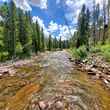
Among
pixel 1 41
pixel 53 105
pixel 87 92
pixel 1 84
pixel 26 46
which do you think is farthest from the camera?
pixel 26 46

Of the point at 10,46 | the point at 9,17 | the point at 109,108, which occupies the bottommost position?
the point at 109,108

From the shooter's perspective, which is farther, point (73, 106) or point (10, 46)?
point (10, 46)

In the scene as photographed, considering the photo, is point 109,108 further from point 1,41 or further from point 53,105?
point 1,41

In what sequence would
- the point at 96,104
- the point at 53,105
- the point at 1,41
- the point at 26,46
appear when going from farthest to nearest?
1. the point at 26,46
2. the point at 1,41
3. the point at 96,104
4. the point at 53,105

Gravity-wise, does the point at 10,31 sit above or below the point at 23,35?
above

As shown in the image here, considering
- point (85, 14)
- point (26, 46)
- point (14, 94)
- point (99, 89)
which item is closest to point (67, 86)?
point (99, 89)

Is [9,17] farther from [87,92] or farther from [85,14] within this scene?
[87,92]

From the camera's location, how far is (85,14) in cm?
6044

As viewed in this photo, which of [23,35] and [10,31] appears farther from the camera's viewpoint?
[23,35]

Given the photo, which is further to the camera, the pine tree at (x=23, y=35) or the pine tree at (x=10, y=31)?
the pine tree at (x=23, y=35)

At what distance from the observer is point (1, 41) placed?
126 feet

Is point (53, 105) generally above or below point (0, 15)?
below

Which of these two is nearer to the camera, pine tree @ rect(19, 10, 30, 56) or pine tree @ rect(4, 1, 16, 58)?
pine tree @ rect(4, 1, 16, 58)

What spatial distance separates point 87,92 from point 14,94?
3.73 m
